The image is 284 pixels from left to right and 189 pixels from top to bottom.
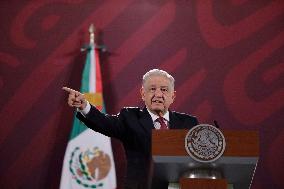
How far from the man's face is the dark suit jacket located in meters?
0.05

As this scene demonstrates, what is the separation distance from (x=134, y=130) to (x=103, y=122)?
16cm

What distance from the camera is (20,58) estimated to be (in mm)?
5555

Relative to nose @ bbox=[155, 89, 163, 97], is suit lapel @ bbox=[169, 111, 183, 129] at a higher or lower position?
lower

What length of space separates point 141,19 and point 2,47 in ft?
5.35

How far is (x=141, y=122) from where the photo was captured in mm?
2395

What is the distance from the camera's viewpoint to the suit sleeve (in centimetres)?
233

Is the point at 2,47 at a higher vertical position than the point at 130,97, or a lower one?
higher

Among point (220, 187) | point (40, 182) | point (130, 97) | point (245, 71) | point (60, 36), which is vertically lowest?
point (220, 187)

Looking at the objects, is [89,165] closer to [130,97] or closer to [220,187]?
[130,97]

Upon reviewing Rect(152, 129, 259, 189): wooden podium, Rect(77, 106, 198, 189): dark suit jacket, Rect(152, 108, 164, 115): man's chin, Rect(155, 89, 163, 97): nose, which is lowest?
Rect(152, 129, 259, 189): wooden podium

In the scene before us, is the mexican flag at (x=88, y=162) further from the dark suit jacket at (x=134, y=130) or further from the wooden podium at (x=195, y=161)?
the wooden podium at (x=195, y=161)

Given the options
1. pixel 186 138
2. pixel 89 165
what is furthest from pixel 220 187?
pixel 89 165

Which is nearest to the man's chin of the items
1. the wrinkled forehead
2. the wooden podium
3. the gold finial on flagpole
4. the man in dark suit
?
the man in dark suit

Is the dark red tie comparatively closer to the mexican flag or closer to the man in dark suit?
the man in dark suit
